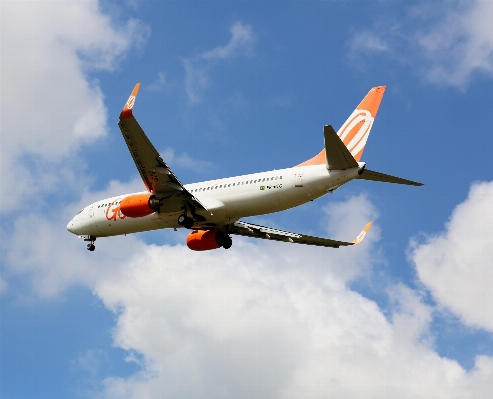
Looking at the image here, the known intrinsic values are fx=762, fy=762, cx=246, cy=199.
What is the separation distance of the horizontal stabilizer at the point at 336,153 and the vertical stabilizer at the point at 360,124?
10.5ft

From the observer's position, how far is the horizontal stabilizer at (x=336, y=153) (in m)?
37.4

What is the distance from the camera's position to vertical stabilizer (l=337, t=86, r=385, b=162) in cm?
4316

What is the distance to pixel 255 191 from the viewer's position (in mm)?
42406

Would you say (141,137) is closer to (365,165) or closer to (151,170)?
(151,170)

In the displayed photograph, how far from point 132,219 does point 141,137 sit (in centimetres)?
881

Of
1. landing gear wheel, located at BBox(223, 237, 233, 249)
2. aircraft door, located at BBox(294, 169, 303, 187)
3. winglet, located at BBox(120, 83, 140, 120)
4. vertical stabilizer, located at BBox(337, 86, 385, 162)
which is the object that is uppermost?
vertical stabilizer, located at BBox(337, 86, 385, 162)

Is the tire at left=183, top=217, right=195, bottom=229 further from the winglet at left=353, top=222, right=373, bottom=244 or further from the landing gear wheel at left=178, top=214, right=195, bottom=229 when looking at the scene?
the winglet at left=353, top=222, right=373, bottom=244

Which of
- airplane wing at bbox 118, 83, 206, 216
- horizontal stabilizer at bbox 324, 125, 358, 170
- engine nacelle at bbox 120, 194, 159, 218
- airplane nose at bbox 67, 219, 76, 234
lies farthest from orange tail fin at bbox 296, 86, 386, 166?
airplane nose at bbox 67, 219, 76, 234

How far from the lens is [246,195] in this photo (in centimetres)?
4272

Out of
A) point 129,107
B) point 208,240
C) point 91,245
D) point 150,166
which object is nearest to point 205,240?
point 208,240

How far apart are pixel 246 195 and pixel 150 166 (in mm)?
5595

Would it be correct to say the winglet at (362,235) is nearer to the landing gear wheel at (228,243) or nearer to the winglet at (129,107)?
the landing gear wheel at (228,243)

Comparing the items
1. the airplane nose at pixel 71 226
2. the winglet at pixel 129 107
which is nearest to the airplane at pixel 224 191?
the winglet at pixel 129 107

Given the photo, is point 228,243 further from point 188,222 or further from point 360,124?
point 360,124
